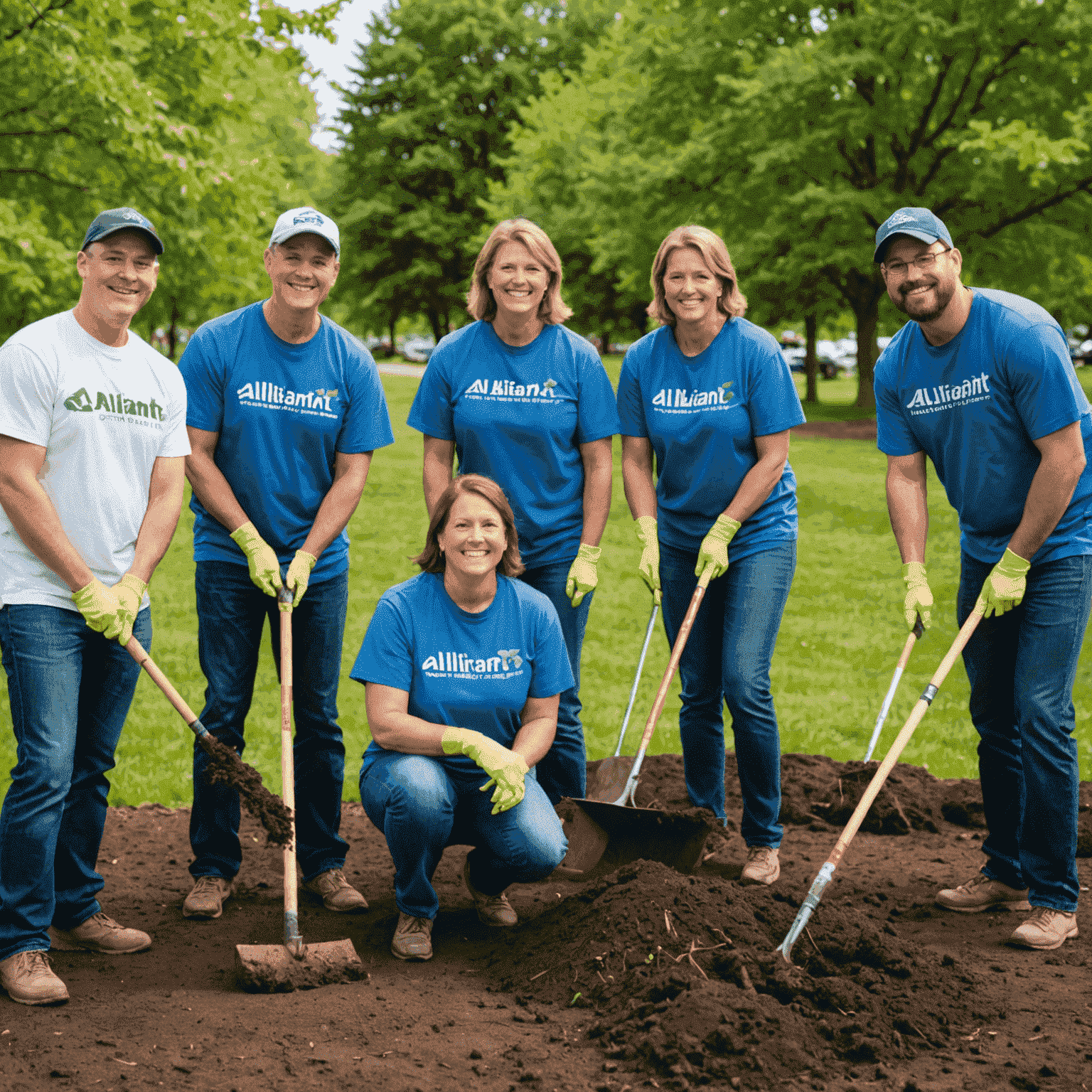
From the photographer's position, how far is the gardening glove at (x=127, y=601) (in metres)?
3.66

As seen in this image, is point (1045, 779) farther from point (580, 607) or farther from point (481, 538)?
point (481, 538)

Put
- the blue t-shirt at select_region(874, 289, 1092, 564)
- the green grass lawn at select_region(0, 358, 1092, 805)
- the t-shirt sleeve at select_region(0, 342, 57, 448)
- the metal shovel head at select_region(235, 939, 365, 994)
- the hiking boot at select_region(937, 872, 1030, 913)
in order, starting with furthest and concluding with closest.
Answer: the green grass lawn at select_region(0, 358, 1092, 805)
the hiking boot at select_region(937, 872, 1030, 913)
the blue t-shirt at select_region(874, 289, 1092, 564)
the metal shovel head at select_region(235, 939, 365, 994)
the t-shirt sleeve at select_region(0, 342, 57, 448)

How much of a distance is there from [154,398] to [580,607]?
1805 millimetres

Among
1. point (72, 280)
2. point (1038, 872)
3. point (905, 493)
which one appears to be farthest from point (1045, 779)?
point (72, 280)

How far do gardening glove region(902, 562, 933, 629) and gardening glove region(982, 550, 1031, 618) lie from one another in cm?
32

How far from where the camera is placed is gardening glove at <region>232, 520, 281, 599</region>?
4133mm

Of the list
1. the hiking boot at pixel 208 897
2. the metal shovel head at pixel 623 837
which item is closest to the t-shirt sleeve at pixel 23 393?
the hiking boot at pixel 208 897

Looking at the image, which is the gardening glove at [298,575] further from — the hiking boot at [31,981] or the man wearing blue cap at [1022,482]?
the man wearing blue cap at [1022,482]

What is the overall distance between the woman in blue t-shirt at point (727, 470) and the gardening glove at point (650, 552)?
0.08 m

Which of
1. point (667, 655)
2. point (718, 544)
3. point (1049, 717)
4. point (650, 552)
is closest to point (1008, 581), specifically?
point (1049, 717)

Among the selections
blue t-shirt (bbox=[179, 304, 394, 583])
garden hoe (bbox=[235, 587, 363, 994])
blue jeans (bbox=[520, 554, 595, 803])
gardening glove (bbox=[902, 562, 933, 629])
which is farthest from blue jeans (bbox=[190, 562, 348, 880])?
gardening glove (bbox=[902, 562, 933, 629])

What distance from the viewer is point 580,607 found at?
4.76m

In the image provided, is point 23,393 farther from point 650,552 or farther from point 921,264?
point 921,264

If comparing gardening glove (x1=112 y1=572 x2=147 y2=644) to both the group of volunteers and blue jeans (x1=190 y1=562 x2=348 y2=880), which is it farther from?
blue jeans (x1=190 y1=562 x2=348 y2=880)
